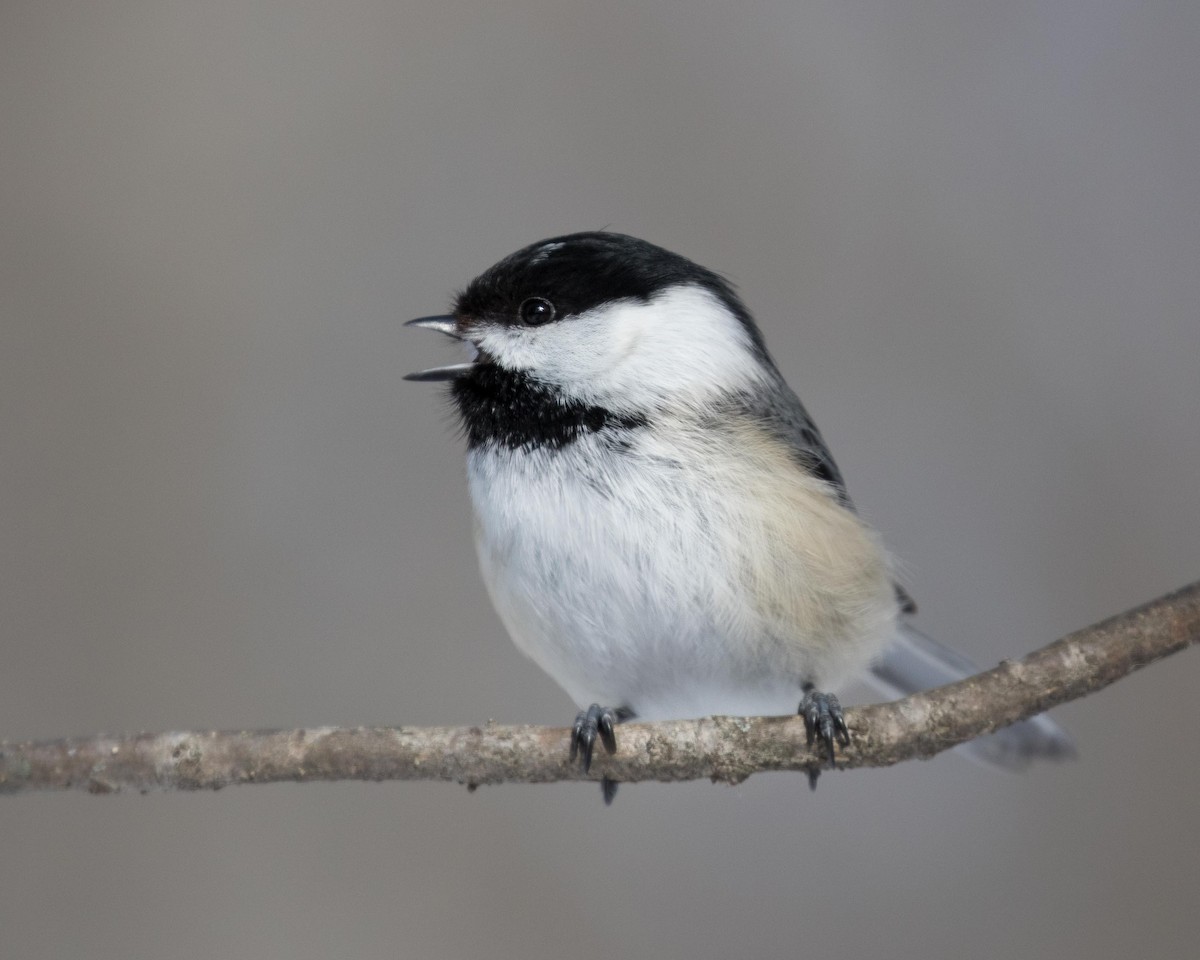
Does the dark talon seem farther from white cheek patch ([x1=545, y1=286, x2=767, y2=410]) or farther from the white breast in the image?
white cheek patch ([x1=545, y1=286, x2=767, y2=410])

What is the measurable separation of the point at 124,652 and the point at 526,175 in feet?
4.21

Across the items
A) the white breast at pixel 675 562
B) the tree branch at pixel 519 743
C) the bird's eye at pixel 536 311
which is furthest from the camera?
the bird's eye at pixel 536 311

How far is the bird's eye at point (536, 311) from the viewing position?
1432 millimetres

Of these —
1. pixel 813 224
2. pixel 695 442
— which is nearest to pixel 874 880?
pixel 695 442

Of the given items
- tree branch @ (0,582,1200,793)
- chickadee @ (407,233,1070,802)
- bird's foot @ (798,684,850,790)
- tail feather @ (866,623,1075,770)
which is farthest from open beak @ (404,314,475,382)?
tail feather @ (866,623,1075,770)

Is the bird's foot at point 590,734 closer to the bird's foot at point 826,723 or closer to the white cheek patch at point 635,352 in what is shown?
the bird's foot at point 826,723

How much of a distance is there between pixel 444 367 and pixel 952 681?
3.24 ft

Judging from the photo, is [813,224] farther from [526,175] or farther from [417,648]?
[417,648]

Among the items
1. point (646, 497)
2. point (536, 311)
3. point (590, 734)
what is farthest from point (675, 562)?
point (536, 311)

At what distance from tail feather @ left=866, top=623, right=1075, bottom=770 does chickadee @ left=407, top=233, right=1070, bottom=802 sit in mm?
319

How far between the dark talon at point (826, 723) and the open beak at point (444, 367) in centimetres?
61

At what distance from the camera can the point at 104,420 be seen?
7.17 feet

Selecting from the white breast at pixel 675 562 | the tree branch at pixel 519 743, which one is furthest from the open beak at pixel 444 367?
the tree branch at pixel 519 743

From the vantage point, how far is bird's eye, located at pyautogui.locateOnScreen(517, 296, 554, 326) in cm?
143
